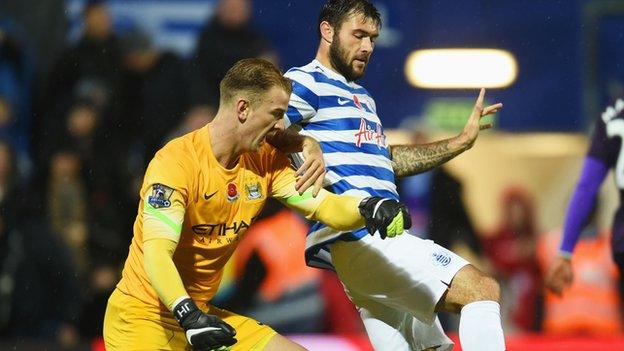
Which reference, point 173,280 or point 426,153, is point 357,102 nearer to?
point 426,153

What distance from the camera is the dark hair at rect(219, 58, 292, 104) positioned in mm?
4953

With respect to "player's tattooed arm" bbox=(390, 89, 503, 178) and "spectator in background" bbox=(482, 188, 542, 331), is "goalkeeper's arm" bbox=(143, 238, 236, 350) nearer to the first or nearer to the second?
"player's tattooed arm" bbox=(390, 89, 503, 178)

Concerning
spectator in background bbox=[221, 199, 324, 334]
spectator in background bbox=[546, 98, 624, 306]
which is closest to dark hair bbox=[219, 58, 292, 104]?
spectator in background bbox=[546, 98, 624, 306]

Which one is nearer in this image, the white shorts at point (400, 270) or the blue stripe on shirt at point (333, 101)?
the white shorts at point (400, 270)

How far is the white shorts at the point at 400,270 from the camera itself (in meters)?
5.37

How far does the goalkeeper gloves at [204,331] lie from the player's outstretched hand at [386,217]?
726 millimetres

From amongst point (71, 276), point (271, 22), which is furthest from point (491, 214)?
point (71, 276)

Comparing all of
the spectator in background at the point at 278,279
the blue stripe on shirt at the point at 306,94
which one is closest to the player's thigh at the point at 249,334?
the blue stripe on shirt at the point at 306,94

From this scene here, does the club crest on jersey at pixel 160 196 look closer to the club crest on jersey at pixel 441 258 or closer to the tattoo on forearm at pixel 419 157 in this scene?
the club crest on jersey at pixel 441 258

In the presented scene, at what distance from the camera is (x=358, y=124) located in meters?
5.55

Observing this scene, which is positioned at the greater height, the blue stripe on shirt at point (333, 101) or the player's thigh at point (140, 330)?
the blue stripe on shirt at point (333, 101)

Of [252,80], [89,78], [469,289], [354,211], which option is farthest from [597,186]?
[89,78]

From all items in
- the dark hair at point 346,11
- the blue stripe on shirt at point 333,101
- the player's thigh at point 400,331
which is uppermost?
the dark hair at point 346,11

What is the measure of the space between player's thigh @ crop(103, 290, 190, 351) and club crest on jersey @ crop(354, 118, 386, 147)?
1087 mm
